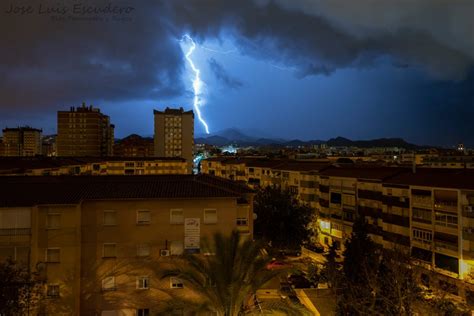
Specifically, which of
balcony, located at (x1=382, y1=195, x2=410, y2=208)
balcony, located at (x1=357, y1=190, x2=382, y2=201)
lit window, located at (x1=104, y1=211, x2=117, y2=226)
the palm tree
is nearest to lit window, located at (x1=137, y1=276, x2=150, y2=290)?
lit window, located at (x1=104, y1=211, x2=117, y2=226)

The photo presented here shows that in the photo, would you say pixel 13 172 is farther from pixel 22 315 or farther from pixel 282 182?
pixel 282 182

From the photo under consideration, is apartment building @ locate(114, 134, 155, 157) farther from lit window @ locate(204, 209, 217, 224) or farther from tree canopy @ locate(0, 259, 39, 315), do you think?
tree canopy @ locate(0, 259, 39, 315)

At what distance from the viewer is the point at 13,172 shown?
37.2 m

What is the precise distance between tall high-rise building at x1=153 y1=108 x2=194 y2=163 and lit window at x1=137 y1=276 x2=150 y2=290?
86.4 m

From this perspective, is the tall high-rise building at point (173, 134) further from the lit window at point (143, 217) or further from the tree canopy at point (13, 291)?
A: the tree canopy at point (13, 291)

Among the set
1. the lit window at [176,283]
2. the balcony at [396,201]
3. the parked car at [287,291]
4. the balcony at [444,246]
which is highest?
the balcony at [396,201]

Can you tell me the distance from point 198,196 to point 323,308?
9.96 metres

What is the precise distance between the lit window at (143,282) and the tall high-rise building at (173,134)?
8641 centimetres

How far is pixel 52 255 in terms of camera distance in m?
17.0

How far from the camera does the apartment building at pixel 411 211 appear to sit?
1089 inches

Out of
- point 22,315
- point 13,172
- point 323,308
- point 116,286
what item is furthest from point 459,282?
point 13,172

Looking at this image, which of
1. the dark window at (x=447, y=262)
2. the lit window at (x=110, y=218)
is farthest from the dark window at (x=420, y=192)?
the lit window at (x=110, y=218)

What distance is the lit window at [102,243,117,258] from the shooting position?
1777cm

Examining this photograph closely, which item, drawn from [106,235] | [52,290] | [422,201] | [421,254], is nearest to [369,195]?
[422,201]
